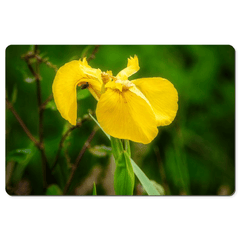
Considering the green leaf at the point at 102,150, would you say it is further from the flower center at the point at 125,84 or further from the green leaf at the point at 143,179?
the flower center at the point at 125,84

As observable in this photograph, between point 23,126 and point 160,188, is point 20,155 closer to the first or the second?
point 23,126

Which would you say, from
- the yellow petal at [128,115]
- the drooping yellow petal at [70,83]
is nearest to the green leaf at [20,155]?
the drooping yellow petal at [70,83]

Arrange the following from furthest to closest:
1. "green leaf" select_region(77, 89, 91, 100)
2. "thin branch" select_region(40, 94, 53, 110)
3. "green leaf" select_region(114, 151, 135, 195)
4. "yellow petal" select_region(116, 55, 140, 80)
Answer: "thin branch" select_region(40, 94, 53, 110) < "green leaf" select_region(77, 89, 91, 100) < "yellow petal" select_region(116, 55, 140, 80) < "green leaf" select_region(114, 151, 135, 195)

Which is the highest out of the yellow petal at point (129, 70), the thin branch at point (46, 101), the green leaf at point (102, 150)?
the yellow petal at point (129, 70)

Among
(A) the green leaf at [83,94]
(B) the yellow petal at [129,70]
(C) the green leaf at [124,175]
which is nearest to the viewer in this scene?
(C) the green leaf at [124,175]

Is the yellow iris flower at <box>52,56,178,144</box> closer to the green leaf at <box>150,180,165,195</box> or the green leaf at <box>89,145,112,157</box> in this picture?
the green leaf at <box>89,145,112,157</box>

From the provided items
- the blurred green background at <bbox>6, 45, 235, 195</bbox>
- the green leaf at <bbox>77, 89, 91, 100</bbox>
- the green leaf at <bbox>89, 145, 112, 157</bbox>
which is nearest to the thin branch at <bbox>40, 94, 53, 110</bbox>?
the blurred green background at <bbox>6, 45, 235, 195</bbox>
